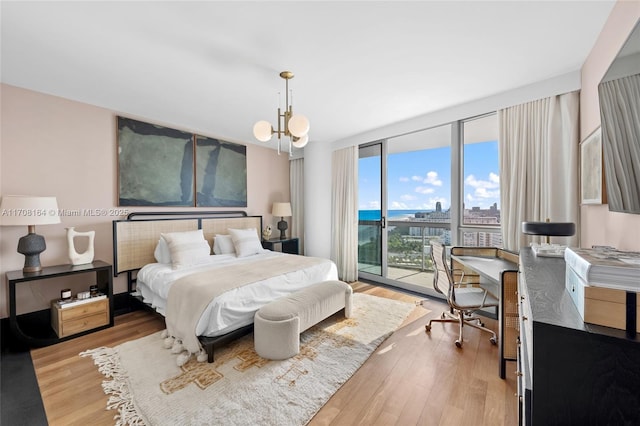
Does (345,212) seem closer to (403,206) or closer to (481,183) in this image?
(403,206)

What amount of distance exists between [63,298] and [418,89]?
449 centimetres

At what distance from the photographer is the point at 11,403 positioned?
178cm

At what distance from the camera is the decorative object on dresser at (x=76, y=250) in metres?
2.85

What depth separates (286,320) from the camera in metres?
2.24

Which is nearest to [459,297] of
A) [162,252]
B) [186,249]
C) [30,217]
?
[186,249]

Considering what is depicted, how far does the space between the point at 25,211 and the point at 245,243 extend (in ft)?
7.56

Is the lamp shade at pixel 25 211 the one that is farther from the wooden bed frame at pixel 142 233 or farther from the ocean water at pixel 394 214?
the ocean water at pixel 394 214

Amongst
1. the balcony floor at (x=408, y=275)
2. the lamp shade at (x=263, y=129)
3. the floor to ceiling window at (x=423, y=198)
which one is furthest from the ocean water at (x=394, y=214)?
the lamp shade at (x=263, y=129)

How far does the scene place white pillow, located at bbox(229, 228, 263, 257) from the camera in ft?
12.8

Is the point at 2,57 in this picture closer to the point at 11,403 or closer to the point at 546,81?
the point at 11,403

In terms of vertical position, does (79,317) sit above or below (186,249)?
below

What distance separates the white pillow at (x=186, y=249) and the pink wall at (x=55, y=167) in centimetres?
79

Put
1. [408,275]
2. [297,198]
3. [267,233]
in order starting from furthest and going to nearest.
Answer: [297,198] < [267,233] < [408,275]

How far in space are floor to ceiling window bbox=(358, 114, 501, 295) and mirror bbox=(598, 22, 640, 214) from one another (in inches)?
75.1
